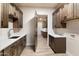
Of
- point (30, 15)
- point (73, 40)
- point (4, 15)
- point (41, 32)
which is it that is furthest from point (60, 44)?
point (4, 15)

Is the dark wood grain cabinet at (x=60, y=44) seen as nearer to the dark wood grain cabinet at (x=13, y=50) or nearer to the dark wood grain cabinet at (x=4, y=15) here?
the dark wood grain cabinet at (x=13, y=50)

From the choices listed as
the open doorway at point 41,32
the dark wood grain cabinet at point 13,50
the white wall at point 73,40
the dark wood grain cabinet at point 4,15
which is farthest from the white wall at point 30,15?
the dark wood grain cabinet at point 4,15

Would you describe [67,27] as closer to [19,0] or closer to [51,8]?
[51,8]

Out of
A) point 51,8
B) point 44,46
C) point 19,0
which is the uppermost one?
point 51,8

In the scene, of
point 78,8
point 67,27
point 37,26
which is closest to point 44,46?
point 37,26

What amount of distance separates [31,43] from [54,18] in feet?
4.07

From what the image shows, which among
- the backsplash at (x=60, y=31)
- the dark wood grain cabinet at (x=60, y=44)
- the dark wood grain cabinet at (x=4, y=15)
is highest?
the dark wood grain cabinet at (x=4, y=15)

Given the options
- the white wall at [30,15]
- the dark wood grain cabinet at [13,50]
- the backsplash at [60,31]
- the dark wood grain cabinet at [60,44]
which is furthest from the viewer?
the white wall at [30,15]

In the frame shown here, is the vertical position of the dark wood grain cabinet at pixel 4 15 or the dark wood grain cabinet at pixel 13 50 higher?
the dark wood grain cabinet at pixel 4 15

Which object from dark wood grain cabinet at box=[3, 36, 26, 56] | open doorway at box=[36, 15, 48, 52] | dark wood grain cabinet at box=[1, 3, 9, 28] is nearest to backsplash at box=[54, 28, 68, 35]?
open doorway at box=[36, 15, 48, 52]

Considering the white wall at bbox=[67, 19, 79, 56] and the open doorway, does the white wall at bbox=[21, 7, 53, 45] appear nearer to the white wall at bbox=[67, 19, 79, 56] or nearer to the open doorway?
the open doorway

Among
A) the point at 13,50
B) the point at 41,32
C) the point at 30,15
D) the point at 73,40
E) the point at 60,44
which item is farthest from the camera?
the point at 30,15

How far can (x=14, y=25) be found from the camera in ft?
13.3

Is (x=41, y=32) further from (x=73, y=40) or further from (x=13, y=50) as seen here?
(x=13, y=50)
